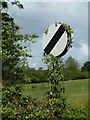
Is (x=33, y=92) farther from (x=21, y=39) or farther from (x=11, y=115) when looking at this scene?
(x=11, y=115)

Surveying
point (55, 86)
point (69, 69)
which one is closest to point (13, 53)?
point (69, 69)

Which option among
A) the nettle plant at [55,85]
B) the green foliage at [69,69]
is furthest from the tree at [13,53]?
the nettle plant at [55,85]

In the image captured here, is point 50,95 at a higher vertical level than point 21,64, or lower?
lower

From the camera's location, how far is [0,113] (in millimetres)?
5016

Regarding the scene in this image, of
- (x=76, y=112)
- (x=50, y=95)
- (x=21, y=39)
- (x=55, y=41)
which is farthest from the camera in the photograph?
(x=21, y=39)

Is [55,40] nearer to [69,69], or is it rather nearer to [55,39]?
[55,39]

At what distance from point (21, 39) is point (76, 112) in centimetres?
347

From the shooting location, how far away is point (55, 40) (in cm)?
335

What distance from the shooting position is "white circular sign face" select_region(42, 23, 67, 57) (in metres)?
3.29

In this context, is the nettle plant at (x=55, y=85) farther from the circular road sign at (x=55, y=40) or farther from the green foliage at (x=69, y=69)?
the green foliage at (x=69, y=69)

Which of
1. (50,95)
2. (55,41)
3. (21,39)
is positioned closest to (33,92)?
(21,39)

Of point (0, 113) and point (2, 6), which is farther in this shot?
point (2, 6)

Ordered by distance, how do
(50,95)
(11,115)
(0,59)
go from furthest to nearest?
(0,59), (11,115), (50,95)

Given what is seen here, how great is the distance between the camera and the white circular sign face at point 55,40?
3.29 metres
